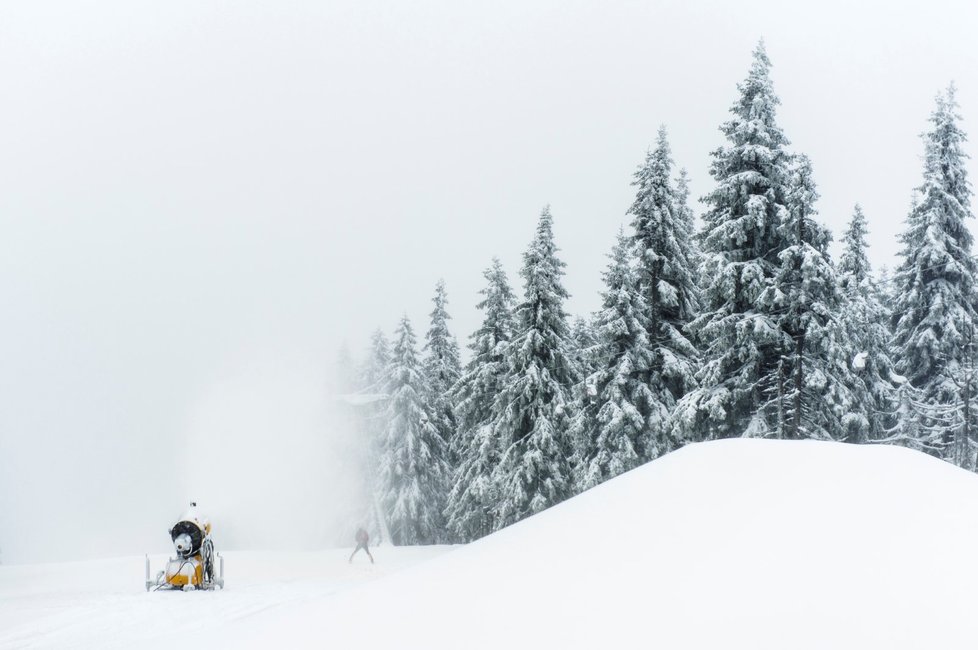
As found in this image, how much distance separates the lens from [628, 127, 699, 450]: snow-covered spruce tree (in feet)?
78.9

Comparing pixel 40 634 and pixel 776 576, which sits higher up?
pixel 776 576

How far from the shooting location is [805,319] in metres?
19.2

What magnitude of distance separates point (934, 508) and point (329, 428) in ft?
133

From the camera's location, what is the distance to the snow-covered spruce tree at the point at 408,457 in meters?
37.5

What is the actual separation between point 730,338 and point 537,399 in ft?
28.6

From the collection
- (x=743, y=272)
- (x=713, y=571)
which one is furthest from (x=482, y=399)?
(x=713, y=571)

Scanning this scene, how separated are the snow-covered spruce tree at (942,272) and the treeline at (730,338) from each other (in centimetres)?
6

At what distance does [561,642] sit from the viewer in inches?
179

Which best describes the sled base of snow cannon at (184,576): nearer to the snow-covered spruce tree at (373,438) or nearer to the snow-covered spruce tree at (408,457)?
the snow-covered spruce tree at (408,457)

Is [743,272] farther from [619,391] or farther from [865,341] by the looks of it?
[865,341]

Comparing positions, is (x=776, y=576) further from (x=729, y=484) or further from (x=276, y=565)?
(x=276, y=565)

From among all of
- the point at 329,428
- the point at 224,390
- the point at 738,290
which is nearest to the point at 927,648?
the point at 738,290

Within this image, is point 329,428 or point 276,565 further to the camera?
point 329,428

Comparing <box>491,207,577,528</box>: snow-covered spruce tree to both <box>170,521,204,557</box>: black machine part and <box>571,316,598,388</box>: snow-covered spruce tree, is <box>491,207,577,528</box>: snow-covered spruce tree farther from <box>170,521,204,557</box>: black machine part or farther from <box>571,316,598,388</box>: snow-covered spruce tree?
<box>170,521,204,557</box>: black machine part
